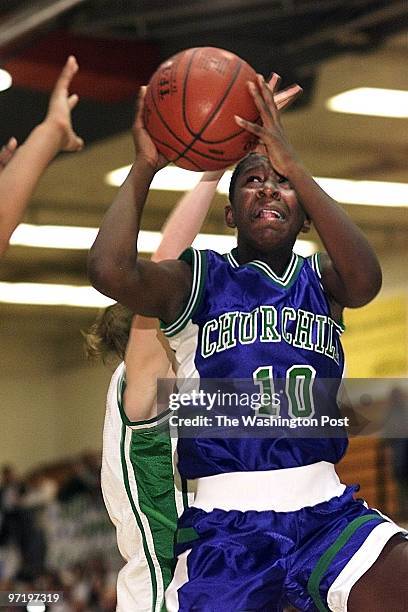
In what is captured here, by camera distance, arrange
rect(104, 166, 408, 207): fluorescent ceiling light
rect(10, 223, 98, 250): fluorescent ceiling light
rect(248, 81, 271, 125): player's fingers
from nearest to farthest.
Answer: rect(248, 81, 271, 125): player's fingers → rect(104, 166, 408, 207): fluorescent ceiling light → rect(10, 223, 98, 250): fluorescent ceiling light

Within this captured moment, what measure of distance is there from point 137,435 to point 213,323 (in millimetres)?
534

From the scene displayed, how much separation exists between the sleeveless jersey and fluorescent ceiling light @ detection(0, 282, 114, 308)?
30.7 feet

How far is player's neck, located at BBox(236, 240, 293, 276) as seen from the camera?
3.08 meters

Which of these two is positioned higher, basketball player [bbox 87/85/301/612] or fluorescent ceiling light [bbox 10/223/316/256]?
fluorescent ceiling light [bbox 10/223/316/256]

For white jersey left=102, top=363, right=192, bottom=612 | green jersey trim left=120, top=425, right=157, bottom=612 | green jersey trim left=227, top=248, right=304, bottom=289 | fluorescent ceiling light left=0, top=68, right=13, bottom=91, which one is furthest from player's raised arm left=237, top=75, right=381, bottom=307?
fluorescent ceiling light left=0, top=68, right=13, bottom=91

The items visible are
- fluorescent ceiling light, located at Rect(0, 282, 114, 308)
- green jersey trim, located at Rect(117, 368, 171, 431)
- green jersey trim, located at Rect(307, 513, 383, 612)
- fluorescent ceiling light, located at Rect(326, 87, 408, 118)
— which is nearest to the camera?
green jersey trim, located at Rect(307, 513, 383, 612)

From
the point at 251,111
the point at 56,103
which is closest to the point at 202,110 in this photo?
the point at 251,111

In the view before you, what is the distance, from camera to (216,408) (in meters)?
2.92

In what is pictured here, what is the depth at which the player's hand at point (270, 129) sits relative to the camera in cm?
286

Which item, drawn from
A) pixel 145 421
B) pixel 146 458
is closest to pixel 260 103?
pixel 145 421

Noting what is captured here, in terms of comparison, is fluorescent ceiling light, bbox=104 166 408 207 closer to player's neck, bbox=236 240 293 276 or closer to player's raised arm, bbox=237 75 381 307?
player's neck, bbox=236 240 293 276

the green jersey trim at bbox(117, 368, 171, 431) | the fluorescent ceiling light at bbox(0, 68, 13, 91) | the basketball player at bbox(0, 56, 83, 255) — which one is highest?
the fluorescent ceiling light at bbox(0, 68, 13, 91)

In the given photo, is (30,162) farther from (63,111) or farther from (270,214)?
(270,214)

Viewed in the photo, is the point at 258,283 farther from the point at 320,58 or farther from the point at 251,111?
the point at 320,58
